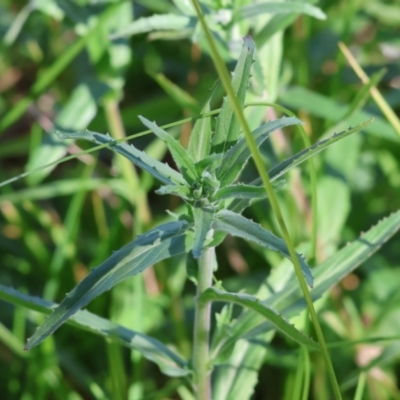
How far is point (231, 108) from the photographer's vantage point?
70cm

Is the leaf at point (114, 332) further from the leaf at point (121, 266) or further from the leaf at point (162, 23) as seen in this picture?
the leaf at point (162, 23)

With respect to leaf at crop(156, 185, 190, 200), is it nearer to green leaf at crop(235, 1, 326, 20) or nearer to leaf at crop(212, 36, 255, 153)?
leaf at crop(212, 36, 255, 153)

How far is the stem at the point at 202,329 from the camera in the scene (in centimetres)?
75

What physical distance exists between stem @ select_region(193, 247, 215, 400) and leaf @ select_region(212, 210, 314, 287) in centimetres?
5

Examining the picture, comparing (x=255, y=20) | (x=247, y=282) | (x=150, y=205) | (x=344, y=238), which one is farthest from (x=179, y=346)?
(x=255, y=20)

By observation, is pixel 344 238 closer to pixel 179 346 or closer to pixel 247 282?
pixel 247 282

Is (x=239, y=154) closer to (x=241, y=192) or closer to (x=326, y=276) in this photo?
(x=241, y=192)

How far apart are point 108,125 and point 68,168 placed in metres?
0.43

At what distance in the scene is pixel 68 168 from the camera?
194cm

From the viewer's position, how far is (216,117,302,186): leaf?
0.69 meters

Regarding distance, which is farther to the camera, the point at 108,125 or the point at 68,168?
the point at 68,168

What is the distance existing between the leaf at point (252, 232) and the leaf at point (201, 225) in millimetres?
19

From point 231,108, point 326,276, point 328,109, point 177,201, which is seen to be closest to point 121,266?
point 231,108

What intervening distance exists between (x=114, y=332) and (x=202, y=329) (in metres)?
0.12
